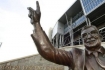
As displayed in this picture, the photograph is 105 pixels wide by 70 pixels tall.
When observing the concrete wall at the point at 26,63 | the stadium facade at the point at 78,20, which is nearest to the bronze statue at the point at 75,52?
the concrete wall at the point at 26,63

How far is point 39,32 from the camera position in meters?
1.05

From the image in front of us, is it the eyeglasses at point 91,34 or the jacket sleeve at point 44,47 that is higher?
the eyeglasses at point 91,34

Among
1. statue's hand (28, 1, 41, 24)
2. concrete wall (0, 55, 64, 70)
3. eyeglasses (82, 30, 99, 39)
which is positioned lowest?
concrete wall (0, 55, 64, 70)

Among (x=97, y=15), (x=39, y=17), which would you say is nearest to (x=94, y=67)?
(x=39, y=17)

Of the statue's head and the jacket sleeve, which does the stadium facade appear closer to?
the statue's head

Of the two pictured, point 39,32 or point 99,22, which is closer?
point 39,32

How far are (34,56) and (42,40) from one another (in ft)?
26.9

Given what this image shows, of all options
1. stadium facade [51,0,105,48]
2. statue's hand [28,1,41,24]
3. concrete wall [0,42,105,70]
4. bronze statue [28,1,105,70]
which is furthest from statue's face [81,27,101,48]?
stadium facade [51,0,105,48]

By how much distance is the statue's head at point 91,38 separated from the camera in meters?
1.13

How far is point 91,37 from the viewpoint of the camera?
1.15 metres

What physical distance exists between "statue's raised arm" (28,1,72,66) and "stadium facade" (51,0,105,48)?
500 inches

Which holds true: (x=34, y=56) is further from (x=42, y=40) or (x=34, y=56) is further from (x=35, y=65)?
(x=42, y=40)

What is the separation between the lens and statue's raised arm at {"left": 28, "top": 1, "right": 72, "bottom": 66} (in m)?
1.03

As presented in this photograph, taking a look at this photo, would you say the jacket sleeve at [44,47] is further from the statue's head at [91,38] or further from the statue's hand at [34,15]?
the statue's head at [91,38]
